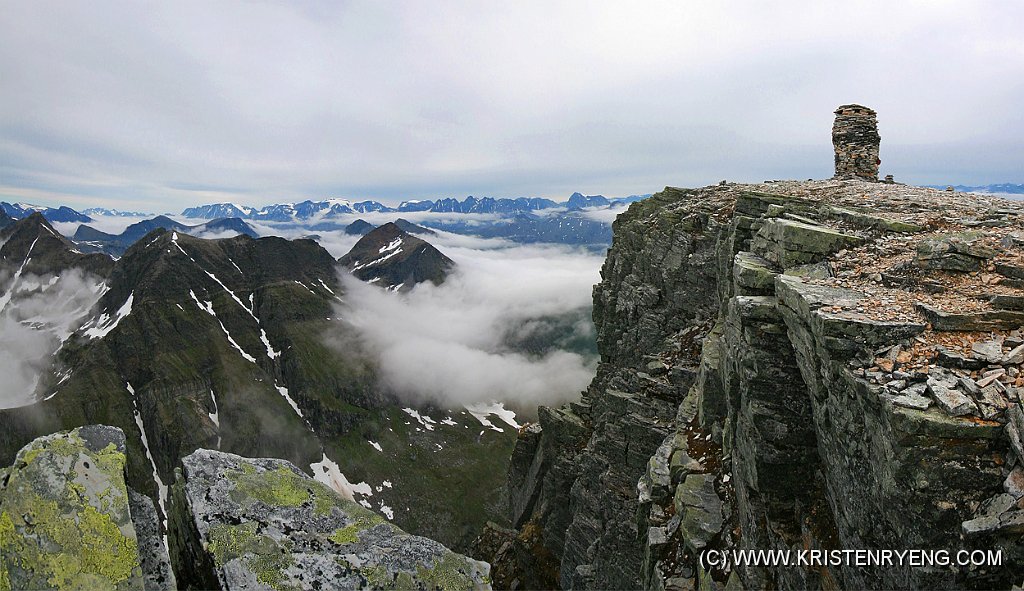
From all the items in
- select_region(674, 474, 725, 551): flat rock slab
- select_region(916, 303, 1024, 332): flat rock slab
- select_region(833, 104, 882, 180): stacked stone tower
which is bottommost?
select_region(674, 474, 725, 551): flat rock slab

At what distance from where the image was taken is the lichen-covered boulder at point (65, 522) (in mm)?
7598

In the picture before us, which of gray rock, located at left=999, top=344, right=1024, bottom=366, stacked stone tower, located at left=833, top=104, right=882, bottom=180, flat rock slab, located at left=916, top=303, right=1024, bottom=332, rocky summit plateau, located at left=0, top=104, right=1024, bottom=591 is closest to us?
rocky summit plateau, located at left=0, top=104, right=1024, bottom=591

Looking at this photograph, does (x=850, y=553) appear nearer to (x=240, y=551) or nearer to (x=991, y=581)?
(x=991, y=581)

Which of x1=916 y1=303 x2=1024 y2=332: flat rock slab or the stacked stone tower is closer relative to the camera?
x1=916 y1=303 x2=1024 y2=332: flat rock slab

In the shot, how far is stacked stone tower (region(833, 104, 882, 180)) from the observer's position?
41.1 metres

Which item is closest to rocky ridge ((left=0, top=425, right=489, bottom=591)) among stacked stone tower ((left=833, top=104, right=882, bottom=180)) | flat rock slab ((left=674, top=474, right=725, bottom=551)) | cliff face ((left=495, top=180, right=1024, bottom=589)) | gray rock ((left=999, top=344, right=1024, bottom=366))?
cliff face ((left=495, top=180, right=1024, bottom=589))

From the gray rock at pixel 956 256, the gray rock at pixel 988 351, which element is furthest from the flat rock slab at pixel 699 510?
the gray rock at pixel 956 256

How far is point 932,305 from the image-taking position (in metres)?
12.0

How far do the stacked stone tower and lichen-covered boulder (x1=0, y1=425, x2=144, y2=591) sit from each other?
2093 inches

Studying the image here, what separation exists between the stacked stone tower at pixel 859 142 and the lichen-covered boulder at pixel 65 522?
53168 millimetres

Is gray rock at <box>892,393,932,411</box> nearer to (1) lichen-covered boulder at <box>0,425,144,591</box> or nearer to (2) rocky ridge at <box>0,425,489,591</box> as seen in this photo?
(2) rocky ridge at <box>0,425,489,591</box>

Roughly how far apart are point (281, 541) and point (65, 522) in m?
3.97

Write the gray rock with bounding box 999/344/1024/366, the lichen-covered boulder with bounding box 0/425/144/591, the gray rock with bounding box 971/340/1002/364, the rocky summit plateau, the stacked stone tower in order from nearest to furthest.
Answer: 1. the lichen-covered boulder with bounding box 0/425/144/591
2. the rocky summit plateau
3. the gray rock with bounding box 999/344/1024/366
4. the gray rock with bounding box 971/340/1002/364
5. the stacked stone tower

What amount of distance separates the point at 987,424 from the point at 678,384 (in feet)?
90.1
